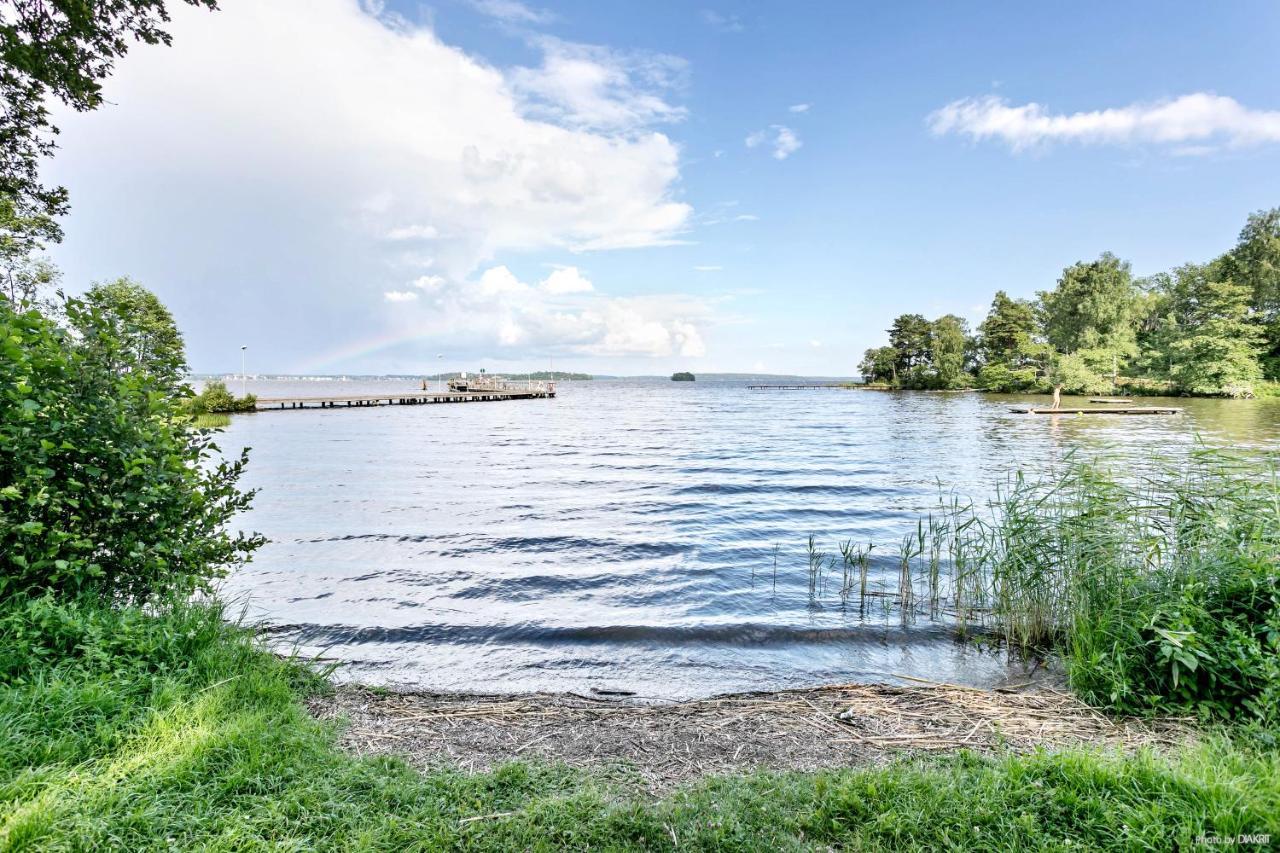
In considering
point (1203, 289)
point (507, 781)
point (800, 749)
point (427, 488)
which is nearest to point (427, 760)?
point (507, 781)

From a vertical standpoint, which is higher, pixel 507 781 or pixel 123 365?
pixel 123 365

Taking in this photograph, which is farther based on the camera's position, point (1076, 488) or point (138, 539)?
point (1076, 488)

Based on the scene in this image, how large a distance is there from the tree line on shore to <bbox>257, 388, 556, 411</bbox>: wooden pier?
7553 cm

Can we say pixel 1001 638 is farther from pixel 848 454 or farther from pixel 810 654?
pixel 848 454

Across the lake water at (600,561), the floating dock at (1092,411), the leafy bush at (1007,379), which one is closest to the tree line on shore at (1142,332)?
the leafy bush at (1007,379)

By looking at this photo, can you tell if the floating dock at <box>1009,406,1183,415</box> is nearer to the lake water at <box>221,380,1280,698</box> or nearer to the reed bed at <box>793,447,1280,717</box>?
the lake water at <box>221,380,1280,698</box>

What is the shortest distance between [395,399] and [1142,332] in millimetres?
103732

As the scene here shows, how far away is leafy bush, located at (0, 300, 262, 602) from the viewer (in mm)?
3879

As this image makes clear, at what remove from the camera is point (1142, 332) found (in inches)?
3054

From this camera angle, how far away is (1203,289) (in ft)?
221

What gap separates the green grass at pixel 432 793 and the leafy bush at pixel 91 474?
50 centimetres

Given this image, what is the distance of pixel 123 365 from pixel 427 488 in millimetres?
14771

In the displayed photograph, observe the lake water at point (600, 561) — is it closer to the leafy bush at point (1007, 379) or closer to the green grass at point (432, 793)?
the green grass at point (432, 793)

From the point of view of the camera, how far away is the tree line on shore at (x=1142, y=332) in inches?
2341
